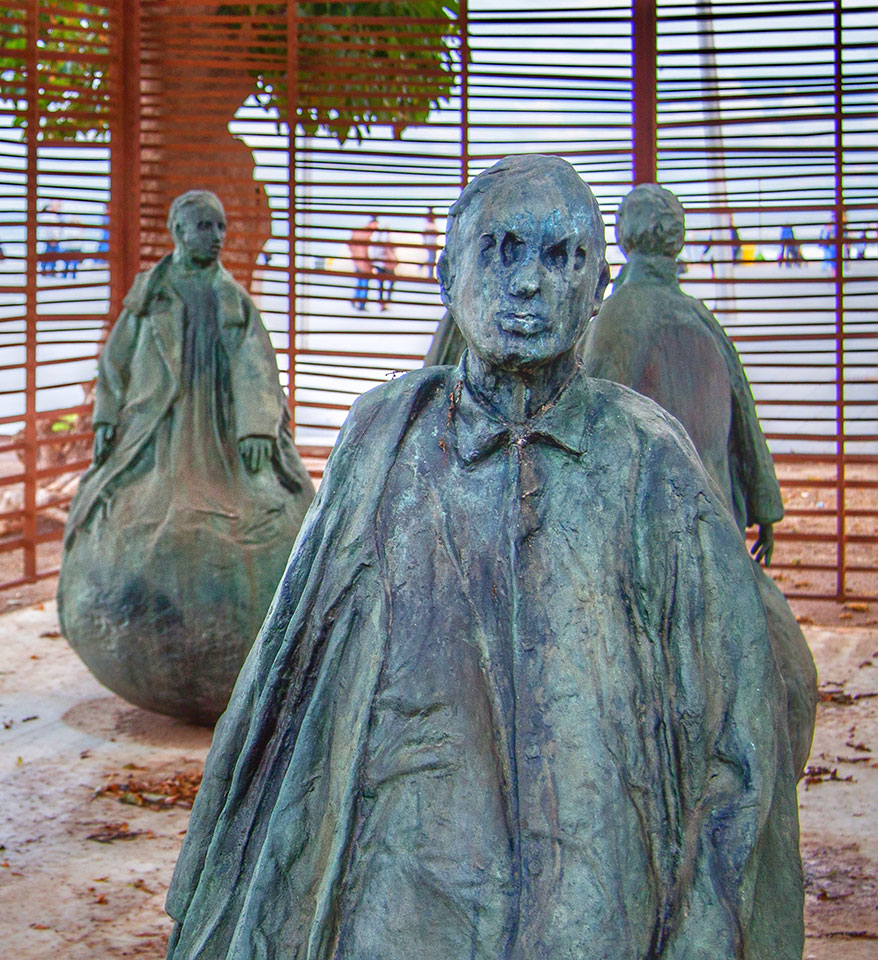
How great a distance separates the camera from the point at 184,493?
19.1 feet

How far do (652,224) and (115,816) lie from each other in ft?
8.40

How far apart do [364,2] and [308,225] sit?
Answer: 1.34 meters

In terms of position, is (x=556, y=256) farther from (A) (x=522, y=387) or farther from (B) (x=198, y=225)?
(B) (x=198, y=225)

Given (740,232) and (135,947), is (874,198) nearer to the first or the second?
(740,232)

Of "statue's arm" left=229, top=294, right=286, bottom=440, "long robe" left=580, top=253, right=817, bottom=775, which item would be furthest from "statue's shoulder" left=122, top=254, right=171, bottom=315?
"long robe" left=580, top=253, right=817, bottom=775

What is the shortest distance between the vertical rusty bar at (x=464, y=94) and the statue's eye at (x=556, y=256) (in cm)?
626

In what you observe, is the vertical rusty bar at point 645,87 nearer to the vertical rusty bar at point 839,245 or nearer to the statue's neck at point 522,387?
the vertical rusty bar at point 839,245

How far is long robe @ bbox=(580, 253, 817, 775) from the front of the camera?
465 cm

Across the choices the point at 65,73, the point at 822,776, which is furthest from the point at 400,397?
the point at 65,73

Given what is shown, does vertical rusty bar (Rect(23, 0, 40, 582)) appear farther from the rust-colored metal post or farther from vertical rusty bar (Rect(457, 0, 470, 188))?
vertical rusty bar (Rect(457, 0, 470, 188))

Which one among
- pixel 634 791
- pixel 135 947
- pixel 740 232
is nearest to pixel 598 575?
pixel 634 791

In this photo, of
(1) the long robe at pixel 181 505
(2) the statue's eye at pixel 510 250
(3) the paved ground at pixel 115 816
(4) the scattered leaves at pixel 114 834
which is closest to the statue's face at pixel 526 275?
(2) the statue's eye at pixel 510 250

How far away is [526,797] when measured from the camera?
2055 mm

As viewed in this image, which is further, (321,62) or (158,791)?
(321,62)
